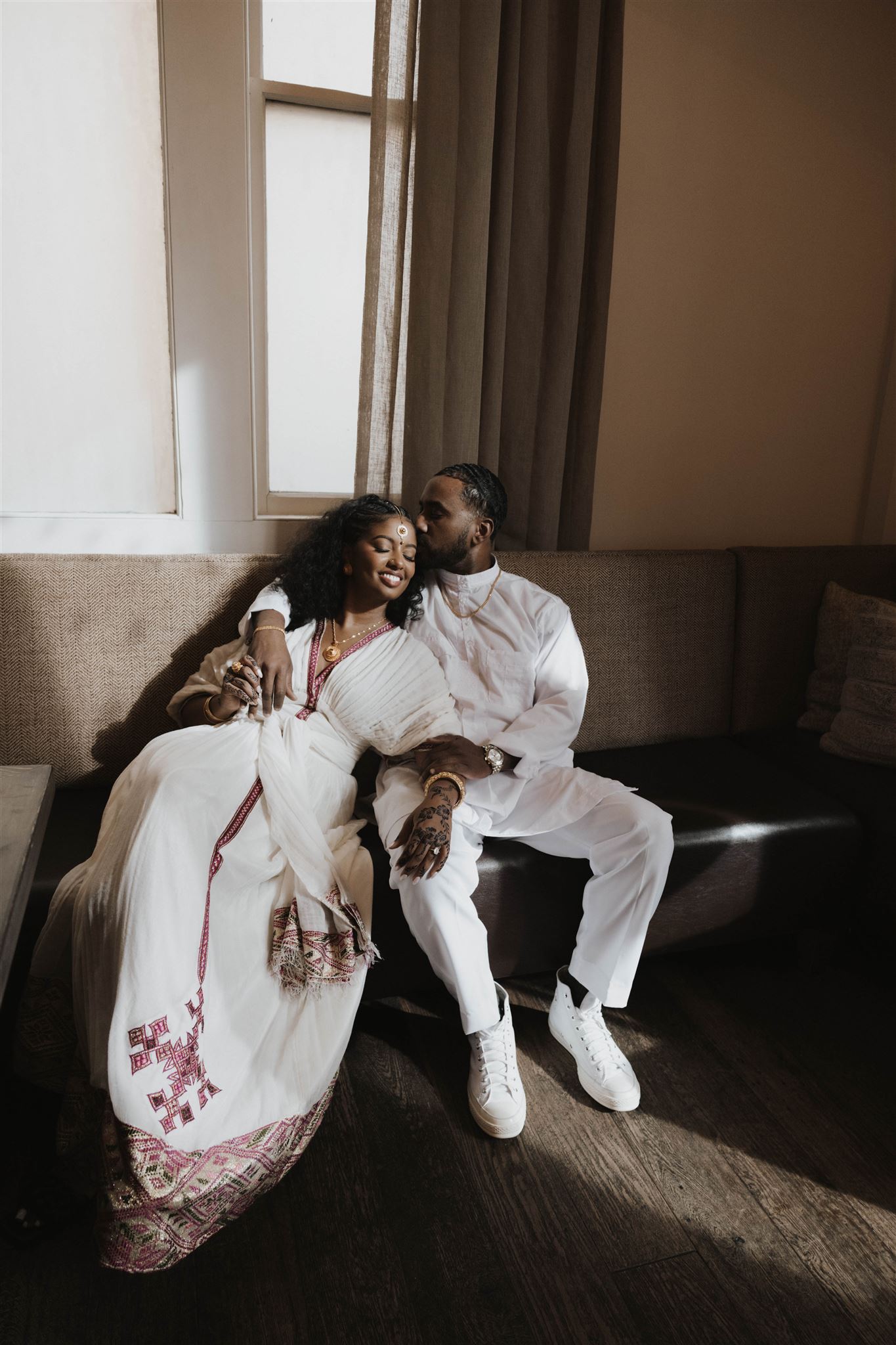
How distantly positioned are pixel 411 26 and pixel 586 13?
0.44m

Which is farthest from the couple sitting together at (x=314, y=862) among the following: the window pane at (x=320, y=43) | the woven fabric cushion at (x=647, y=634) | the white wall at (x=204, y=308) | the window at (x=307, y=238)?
the window pane at (x=320, y=43)

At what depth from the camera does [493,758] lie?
1.68 metres

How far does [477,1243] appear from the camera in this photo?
1282 millimetres

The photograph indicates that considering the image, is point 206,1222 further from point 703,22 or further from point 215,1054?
point 703,22

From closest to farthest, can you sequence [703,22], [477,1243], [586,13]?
[477,1243] < [586,13] < [703,22]

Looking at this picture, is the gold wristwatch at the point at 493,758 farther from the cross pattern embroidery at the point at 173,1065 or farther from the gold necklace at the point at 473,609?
the cross pattern embroidery at the point at 173,1065

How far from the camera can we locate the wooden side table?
870 millimetres

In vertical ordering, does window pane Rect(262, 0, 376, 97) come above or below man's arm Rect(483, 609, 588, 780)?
above

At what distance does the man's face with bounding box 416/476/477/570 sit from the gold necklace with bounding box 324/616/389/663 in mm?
188

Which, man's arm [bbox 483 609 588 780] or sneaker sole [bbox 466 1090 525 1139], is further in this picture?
man's arm [bbox 483 609 588 780]

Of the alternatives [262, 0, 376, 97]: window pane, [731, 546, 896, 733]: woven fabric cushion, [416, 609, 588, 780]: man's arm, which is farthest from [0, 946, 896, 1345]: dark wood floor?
[262, 0, 376, 97]: window pane

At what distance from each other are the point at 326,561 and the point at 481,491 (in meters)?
0.36

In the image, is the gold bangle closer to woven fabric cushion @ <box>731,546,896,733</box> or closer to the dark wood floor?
the dark wood floor

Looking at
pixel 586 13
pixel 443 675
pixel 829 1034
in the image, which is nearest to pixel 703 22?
pixel 586 13
